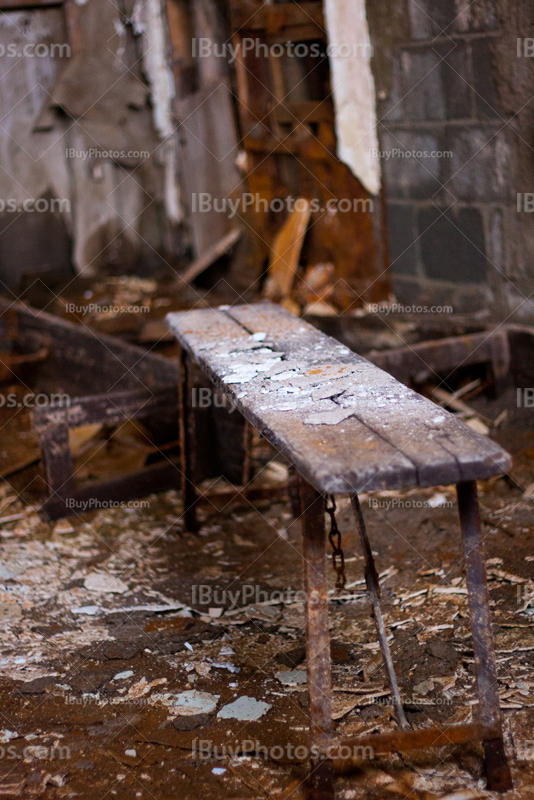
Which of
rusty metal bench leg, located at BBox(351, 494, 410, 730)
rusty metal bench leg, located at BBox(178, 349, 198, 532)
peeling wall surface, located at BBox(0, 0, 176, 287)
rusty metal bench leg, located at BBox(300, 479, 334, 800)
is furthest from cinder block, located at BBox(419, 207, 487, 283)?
peeling wall surface, located at BBox(0, 0, 176, 287)

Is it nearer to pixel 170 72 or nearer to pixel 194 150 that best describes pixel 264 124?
pixel 194 150

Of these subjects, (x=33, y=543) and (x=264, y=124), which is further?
(x=264, y=124)

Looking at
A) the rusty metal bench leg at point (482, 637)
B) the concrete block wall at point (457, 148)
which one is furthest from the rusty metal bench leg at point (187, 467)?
the concrete block wall at point (457, 148)

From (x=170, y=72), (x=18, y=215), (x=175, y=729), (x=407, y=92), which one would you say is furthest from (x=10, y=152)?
(x=175, y=729)

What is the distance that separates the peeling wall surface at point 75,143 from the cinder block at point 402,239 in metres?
3.93

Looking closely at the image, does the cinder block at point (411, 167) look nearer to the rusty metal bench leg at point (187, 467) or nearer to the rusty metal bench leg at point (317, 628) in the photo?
A: the rusty metal bench leg at point (187, 467)

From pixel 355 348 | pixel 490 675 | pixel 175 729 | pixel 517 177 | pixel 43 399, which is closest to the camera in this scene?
pixel 490 675

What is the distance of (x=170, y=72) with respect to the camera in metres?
7.71

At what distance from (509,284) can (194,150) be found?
4.12 metres

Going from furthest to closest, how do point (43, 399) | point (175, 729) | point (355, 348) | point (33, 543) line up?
1. point (43, 399)
2. point (355, 348)
3. point (33, 543)
4. point (175, 729)

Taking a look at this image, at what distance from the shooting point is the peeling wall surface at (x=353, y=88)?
4883 millimetres

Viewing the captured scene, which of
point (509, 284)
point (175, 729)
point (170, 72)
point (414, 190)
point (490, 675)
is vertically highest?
point (170, 72)

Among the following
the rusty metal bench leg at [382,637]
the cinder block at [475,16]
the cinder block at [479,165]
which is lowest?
the rusty metal bench leg at [382,637]

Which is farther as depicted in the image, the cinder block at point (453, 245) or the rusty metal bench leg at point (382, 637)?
the cinder block at point (453, 245)
